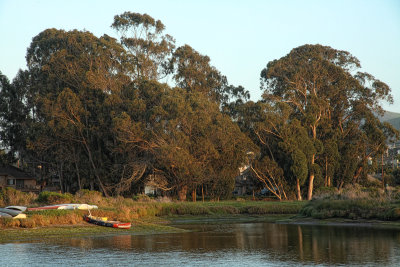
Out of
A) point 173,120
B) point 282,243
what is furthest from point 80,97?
point 282,243

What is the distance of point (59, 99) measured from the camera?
191ft

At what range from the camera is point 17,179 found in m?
75.2

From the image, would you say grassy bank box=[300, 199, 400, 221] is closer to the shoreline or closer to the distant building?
the shoreline

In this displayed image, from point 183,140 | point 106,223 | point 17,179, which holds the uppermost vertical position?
point 183,140

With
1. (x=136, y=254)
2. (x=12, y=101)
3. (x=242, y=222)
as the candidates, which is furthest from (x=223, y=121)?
(x=136, y=254)

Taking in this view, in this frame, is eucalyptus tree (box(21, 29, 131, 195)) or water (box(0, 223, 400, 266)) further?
eucalyptus tree (box(21, 29, 131, 195))

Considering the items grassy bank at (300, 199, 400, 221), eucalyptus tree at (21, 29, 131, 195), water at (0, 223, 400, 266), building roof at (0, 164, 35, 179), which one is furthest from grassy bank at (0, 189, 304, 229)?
building roof at (0, 164, 35, 179)

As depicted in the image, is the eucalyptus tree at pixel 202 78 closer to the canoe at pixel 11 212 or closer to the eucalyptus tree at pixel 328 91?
the eucalyptus tree at pixel 328 91

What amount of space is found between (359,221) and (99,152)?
32236 millimetres

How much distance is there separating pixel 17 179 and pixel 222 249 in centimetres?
5513

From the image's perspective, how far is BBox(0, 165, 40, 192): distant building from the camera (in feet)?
240

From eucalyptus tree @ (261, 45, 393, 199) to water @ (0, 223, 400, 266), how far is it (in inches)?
1267

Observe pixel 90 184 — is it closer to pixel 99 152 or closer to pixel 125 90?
pixel 99 152

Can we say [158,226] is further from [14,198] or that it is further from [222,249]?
[14,198]
